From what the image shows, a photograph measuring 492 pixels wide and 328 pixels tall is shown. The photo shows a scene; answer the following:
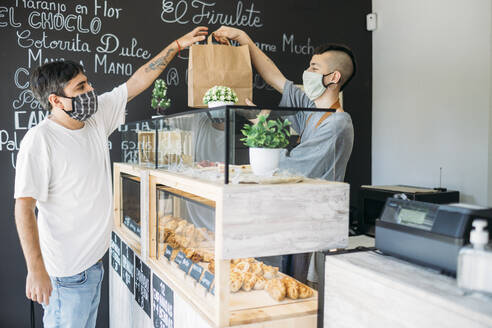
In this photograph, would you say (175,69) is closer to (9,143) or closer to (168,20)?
(168,20)

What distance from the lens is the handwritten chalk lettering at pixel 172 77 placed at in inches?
136

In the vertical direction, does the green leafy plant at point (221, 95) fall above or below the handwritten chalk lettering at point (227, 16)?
below

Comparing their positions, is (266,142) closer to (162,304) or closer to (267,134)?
(267,134)

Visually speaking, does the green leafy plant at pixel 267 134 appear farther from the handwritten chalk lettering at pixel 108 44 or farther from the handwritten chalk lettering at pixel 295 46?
the handwritten chalk lettering at pixel 295 46

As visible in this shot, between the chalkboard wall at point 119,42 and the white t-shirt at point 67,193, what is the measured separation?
1190 mm

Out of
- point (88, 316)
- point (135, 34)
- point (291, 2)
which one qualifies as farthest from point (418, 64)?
point (88, 316)

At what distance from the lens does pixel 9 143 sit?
3.06 m

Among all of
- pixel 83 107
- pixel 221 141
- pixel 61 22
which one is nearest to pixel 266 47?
pixel 61 22

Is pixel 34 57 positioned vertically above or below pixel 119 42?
below

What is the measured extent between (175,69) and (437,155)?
222cm

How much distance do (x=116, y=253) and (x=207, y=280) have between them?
151 centimetres

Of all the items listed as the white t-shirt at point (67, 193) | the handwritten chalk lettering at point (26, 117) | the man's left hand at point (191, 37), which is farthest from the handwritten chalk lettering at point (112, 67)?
the white t-shirt at point (67, 193)

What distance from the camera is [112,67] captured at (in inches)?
130

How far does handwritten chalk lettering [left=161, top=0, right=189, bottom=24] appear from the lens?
344 cm
